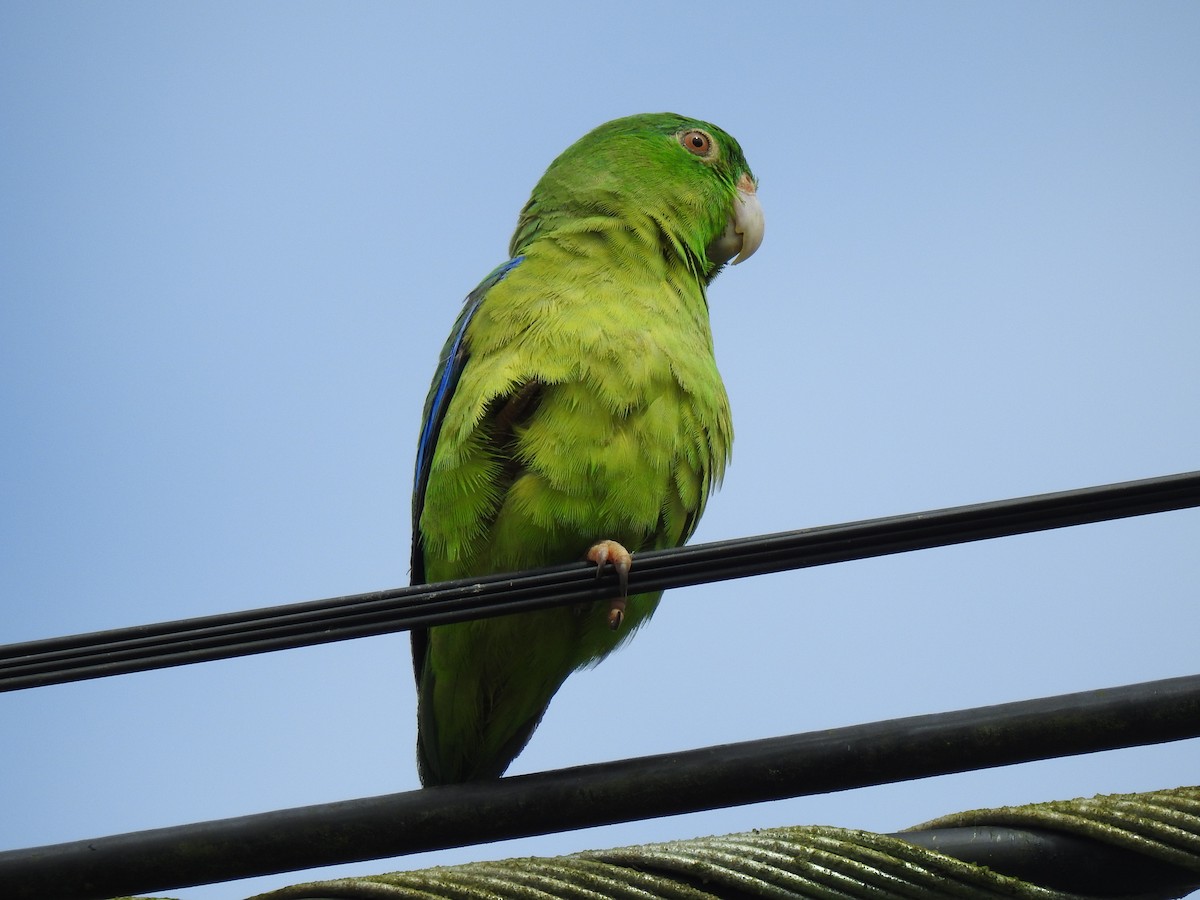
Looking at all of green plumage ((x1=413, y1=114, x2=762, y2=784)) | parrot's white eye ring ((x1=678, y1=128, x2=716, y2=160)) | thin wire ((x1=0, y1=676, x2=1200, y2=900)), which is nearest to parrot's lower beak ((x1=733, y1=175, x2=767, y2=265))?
parrot's white eye ring ((x1=678, y1=128, x2=716, y2=160))

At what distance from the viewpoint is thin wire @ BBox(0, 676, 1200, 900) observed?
2.10m

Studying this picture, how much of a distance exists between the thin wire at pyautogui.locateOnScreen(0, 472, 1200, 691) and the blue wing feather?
163 centimetres

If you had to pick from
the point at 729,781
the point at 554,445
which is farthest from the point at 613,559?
the point at 729,781

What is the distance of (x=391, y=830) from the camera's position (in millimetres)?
2230

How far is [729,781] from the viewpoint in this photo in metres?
2.21

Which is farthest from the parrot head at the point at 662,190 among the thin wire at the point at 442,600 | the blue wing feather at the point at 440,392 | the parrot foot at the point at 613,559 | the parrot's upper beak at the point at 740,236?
the thin wire at the point at 442,600

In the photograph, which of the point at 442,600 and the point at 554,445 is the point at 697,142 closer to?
the point at 554,445

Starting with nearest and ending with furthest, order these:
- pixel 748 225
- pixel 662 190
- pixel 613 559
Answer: pixel 613 559
pixel 662 190
pixel 748 225

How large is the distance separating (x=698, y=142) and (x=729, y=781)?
3.46 metres

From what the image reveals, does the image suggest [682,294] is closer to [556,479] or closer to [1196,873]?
[556,479]

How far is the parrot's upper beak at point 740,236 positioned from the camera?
495cm

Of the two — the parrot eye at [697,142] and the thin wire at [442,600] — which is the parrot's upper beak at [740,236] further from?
the thin wire at [442,600]

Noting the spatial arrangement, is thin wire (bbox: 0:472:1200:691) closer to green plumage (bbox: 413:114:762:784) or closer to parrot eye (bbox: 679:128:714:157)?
green plumage (bbox: 413:114:762:784)

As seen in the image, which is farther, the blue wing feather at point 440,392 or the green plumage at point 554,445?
the blue wing feather at point 440,392
